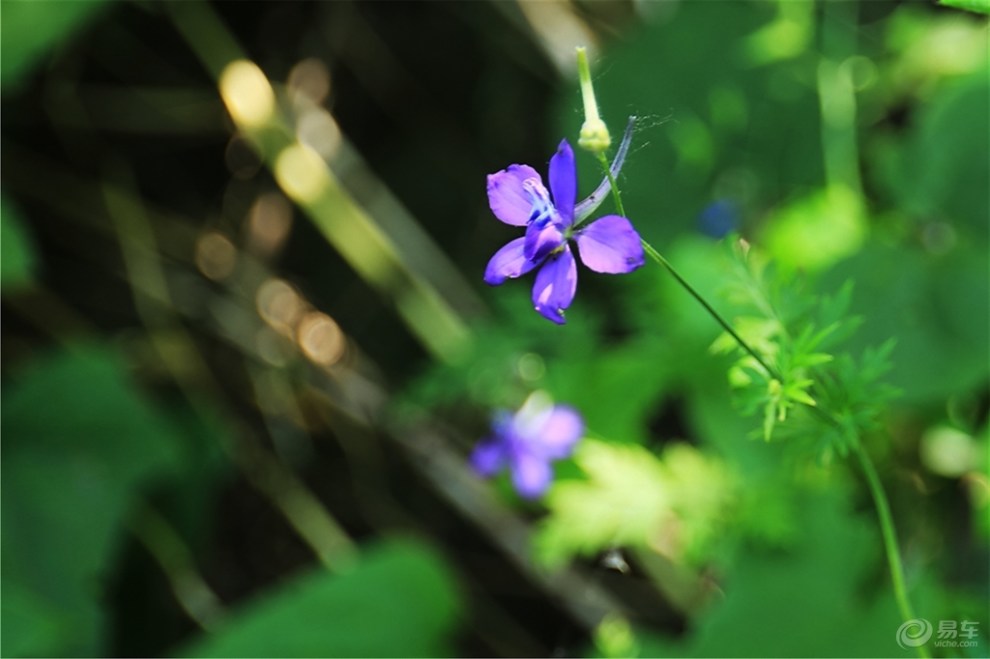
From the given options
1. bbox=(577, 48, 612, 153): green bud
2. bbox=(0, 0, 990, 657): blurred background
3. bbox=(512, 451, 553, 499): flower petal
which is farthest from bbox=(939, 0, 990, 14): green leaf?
bbox=(512, 451, 553, 499): flower petal

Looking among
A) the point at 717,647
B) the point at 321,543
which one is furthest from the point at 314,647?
the point at 717,647

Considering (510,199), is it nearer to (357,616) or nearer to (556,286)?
(556,286)

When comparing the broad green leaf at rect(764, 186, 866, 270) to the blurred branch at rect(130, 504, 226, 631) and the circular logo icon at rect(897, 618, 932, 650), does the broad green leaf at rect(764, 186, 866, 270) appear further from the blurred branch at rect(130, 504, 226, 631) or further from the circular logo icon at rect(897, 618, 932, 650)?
the blurred branch at rect(130, 504, 226, 631)

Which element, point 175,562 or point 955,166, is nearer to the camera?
point 955,166

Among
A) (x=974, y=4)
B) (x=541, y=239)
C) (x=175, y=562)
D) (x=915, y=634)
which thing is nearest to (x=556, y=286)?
(x=541, y=239)

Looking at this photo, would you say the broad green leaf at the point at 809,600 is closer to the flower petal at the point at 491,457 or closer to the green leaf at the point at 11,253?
the flower petal at the point at 491,457
